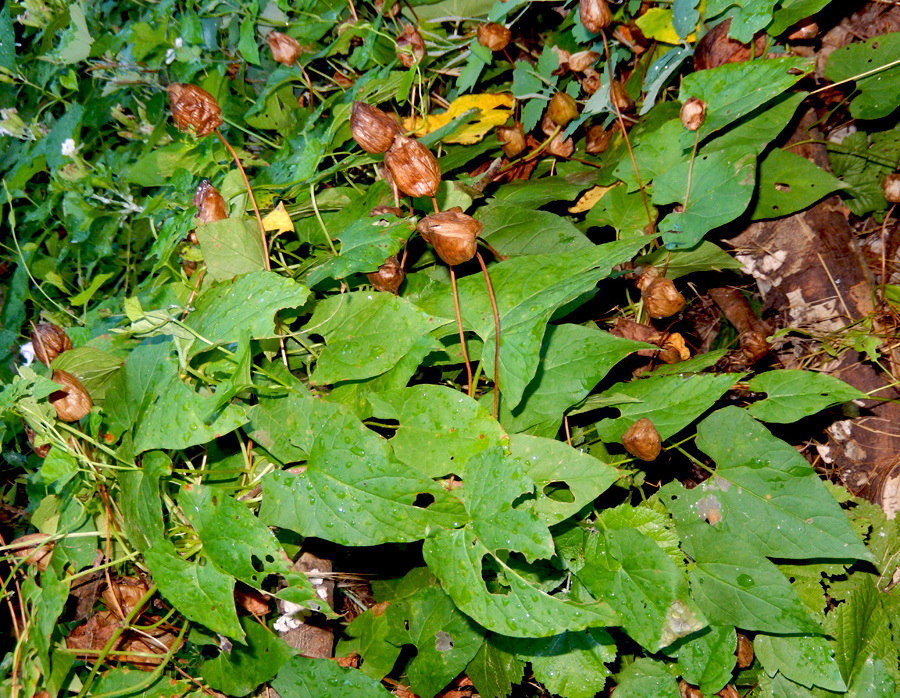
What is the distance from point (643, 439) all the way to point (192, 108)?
117 centimetres

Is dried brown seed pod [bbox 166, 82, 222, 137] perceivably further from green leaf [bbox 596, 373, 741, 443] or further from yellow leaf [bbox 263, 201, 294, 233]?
green leaf [bbox 596, 373, 741, 443]

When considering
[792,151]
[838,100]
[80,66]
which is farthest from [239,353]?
[80,66]

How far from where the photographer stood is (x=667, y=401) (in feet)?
3.65

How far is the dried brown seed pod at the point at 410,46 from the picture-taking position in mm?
1501

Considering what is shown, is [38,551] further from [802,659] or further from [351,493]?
[802,659]

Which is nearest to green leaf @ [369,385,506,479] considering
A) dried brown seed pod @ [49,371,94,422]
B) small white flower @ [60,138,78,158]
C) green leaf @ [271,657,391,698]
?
green leaf @ [271,657,391,698]

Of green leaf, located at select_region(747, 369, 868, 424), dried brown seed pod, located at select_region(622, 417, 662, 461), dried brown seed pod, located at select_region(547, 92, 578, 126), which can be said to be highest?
dried brown seed pod, located at select_region(547, 92, 578, 126)

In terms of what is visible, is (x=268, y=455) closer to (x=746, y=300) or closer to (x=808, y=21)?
(x=746, y=300)

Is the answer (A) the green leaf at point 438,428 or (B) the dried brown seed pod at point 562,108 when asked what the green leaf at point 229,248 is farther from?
(B) the dried brown seed pod at point 562,108

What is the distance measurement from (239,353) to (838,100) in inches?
55.1

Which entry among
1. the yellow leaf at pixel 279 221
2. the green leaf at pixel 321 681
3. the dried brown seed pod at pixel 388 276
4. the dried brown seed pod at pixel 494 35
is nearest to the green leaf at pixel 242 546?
the green leaf at pixel 321 681

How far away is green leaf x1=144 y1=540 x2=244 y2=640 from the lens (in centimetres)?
101

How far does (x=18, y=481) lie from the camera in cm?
183

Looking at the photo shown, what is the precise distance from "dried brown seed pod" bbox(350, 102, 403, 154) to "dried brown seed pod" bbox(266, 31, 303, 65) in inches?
23.3
